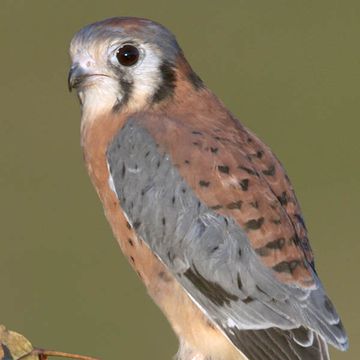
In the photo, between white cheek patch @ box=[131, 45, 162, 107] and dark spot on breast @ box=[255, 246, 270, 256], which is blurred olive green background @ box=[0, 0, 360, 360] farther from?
dark spot on breast @ box=[255, 246, 270, 256]

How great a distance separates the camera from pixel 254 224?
5.22 metres

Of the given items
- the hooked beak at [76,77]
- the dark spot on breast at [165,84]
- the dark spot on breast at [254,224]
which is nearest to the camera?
the dark spot on breast at [254,224]

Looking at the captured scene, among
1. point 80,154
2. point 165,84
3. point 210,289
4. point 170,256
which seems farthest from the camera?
point 80,154

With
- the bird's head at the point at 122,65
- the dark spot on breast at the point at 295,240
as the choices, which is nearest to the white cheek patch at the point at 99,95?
the bird's head at the point at 122,65

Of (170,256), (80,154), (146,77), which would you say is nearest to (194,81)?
(146,77)

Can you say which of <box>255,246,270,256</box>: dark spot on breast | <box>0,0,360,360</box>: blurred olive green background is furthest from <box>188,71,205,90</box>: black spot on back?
<box>0,0,360,360</box>: blurred olive green background

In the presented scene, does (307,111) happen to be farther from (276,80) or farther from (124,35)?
(124,35)

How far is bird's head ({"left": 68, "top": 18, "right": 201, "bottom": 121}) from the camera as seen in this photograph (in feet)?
18.4

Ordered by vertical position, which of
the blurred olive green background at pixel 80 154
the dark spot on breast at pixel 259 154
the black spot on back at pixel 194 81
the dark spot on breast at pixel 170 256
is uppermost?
the black spot on back at pixel 194 81

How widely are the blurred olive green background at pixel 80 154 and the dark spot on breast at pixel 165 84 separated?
337 cm

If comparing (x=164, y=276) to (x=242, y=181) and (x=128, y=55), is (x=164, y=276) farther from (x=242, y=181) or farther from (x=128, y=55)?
(x=128, y=55)

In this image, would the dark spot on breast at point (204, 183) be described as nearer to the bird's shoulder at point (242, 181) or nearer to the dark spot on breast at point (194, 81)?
the bird's shoulder at point (242, 181)

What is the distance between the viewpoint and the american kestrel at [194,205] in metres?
5.15

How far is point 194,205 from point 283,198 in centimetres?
36
